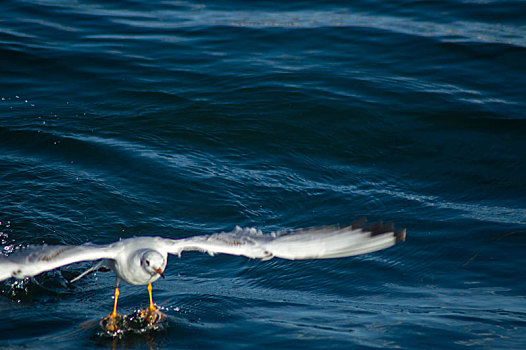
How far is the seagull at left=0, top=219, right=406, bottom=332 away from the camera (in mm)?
6254

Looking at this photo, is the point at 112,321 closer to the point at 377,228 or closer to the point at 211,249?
the point at 211,249

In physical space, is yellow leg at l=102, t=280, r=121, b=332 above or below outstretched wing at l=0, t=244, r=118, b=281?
below

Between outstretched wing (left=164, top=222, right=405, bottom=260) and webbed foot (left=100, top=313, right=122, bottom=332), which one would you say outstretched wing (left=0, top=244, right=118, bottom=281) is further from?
outstretched wing (left=164, top=222, right=405, bottom=260)

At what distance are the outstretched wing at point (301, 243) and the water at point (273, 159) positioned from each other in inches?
28.0

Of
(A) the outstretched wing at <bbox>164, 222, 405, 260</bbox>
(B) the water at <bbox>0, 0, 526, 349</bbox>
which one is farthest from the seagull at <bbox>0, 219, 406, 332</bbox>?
(B) the water at <bbox>0, 0, 526, 349</bbox>

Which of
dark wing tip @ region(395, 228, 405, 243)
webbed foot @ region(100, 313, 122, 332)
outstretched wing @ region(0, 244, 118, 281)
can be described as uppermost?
dark wing tip @ region(395, 228, 405, 243)

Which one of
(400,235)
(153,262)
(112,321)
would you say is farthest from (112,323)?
(400,235)

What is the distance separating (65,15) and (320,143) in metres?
8.36

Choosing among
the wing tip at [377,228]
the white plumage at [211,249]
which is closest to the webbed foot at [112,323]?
the white plumage at [211,249]

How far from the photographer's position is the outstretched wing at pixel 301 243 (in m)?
6.54

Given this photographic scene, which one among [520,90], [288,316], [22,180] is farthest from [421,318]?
[520,90]

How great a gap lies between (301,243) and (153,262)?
4.92 ft

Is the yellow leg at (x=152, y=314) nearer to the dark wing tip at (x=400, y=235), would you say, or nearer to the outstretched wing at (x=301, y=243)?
the outstretched wing at (x=301, y=243)

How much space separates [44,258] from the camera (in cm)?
630
